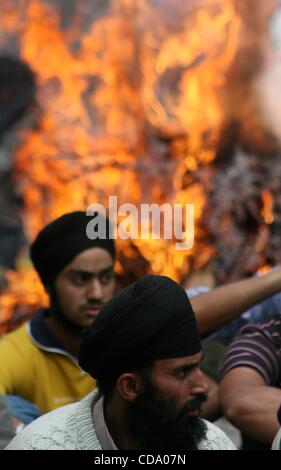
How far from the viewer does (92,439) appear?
2521 mm

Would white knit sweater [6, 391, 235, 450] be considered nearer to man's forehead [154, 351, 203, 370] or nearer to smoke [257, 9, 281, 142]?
man's forehead [154, 351, 203, 370]

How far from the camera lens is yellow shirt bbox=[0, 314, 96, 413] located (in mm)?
3953

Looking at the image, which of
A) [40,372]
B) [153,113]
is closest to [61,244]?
[40,372]

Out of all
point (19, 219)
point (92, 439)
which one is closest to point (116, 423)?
point (92, 439)

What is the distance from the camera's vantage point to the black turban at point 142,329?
246 centimetres

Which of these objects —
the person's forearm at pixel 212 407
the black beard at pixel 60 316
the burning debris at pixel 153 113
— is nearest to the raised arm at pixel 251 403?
the person's forearm at pixel 212 407

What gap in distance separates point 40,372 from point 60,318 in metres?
0.33

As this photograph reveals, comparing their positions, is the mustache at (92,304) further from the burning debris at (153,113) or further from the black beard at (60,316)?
the burning debris at (153,113)

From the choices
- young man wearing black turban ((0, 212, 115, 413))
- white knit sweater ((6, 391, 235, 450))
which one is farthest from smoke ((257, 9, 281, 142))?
white knit sweater ((6, 391, 235, 450))

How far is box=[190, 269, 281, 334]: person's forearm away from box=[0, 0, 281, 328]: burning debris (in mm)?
5672
